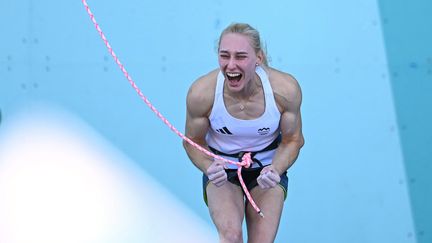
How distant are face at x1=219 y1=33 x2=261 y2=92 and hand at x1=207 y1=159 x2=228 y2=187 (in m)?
0.26

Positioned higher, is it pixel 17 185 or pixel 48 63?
pixel 48 63

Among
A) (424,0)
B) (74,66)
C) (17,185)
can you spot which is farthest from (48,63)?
(424,0)

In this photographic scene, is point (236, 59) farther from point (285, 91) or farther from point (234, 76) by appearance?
point (285, 91)

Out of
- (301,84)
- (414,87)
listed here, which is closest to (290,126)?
(301,84)

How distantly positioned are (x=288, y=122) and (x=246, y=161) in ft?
0.70

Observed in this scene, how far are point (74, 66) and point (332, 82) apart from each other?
1137 mm

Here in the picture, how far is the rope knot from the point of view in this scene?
3132 mm

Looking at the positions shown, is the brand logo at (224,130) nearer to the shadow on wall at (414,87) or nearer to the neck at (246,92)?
the neck at (246,92)

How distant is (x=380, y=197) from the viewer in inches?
164

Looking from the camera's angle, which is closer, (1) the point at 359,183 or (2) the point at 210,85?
(2) the point at 210,85

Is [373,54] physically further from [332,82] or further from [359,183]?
[359,183]

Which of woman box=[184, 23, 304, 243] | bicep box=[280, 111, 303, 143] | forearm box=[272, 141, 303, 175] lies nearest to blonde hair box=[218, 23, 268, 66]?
woman box=[184, 23, 304, 243]

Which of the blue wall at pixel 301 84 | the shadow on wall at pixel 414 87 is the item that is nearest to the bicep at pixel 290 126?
the blue wall at pixel 301 84

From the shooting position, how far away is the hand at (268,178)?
3.04 meters
